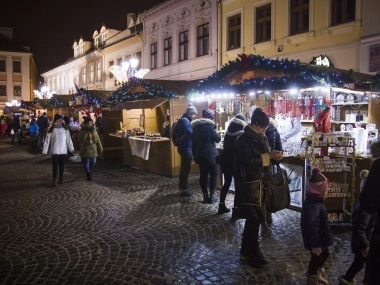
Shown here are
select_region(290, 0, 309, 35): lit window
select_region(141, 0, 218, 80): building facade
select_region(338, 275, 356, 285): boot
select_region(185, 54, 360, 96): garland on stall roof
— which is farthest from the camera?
select_region(141, 0, 218, 80): building facade

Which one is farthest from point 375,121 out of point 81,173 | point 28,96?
point 28,96

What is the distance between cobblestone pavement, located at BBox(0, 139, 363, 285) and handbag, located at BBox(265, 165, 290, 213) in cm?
78

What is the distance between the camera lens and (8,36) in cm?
5441

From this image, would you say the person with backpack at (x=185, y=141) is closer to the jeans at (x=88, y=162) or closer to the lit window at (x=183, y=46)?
the jeans at (x=88, y=162)

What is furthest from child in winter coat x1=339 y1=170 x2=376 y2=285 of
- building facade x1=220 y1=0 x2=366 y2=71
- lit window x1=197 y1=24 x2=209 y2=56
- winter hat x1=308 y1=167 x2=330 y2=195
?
lit window x1=197 y1=24 x2=209 y2=56

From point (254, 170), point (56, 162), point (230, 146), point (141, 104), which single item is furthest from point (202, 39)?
point (254, 170)

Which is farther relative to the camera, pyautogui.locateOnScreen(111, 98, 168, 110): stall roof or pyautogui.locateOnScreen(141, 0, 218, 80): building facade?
pyautogui.locateOnScreen(141, 0, 218, 80): building facade

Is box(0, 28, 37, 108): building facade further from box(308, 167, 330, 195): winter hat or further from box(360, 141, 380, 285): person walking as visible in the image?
box(360, 141, 380, 285): person walking

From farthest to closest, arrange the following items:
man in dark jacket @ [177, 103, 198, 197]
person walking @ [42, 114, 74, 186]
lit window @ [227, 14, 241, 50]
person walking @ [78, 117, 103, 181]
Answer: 1. lit window @ [227, 14, 241, 50]
2. person walking @ [78, 117, 103, 181]
3. person walking @ [42, 114, 74, 186]
4. man in dark jacket @ [177, 103, 198, 197]

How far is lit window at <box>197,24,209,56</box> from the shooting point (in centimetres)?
1917

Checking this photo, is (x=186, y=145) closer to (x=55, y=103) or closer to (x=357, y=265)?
(x=357, y=265)

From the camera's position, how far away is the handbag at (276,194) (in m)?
4.78

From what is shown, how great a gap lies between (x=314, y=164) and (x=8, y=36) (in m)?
58.0

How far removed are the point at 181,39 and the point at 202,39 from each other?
6.94 feet
